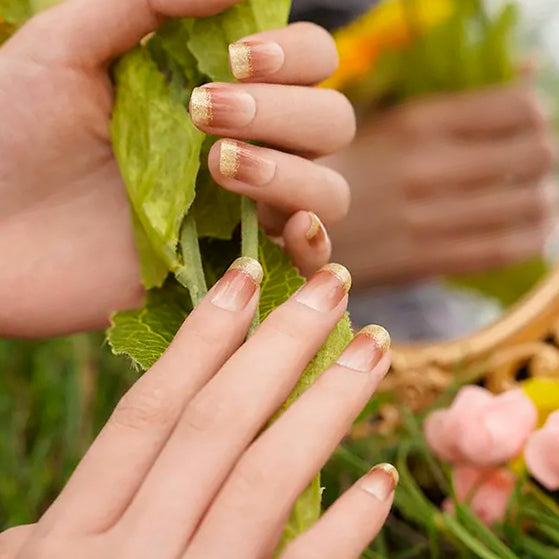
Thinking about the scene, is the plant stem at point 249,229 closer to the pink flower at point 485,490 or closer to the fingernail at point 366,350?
the fingernail at point 366,350

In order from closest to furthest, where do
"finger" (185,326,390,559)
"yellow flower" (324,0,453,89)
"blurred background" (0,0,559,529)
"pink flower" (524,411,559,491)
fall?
"finger" (185,326,390,559) < "pink flower" (524,411,559,491) < "blurred background" (0,0,559,529) < "yellow flower" (324,0,453,89)

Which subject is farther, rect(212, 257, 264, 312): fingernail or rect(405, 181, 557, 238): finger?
rect(405, 181, 557, 238): finger

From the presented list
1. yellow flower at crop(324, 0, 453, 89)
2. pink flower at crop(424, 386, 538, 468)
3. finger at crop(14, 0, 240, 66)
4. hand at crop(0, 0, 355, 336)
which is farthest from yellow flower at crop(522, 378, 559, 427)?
yellow flower at crop(324, 0, 453, 89)

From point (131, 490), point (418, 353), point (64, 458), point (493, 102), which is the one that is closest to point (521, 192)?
point (493, 102)

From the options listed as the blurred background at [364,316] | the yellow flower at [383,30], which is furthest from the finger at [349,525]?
the yellow flower at [383,30]

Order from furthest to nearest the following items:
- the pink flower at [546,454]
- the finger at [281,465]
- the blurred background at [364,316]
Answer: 1. the blurred background at [364,316]
2. the pink flower at [546,454]
3. the finger at [281,465]

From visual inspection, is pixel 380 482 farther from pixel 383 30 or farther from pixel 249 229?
pixel 383 30

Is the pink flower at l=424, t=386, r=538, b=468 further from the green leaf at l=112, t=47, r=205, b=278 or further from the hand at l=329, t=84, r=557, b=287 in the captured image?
the hand at l=329, t=84, r=557, b=287
